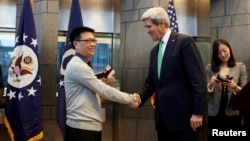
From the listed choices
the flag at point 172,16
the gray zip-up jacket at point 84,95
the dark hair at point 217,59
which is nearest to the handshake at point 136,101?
the gray zip-up jacket at point 84,95

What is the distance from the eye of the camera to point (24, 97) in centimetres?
427

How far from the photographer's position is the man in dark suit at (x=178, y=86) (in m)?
2.51

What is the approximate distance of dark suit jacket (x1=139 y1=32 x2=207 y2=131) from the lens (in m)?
2.51

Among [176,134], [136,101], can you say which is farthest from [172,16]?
[176,134]

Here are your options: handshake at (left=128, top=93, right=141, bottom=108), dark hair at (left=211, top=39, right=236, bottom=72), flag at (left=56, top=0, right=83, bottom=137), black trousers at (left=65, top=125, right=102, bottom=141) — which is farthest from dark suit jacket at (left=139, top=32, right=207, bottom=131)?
flag at (left=56, top=0, right=83, bottom=137)

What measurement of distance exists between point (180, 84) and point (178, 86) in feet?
0.07

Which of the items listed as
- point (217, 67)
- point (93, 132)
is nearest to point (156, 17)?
point (93, 132)

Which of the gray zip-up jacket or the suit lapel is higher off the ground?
the suit lapel

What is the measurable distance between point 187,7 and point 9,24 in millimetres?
2873

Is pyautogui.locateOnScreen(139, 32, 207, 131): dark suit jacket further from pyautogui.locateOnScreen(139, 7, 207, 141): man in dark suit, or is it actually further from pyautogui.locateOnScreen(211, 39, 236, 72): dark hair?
pyautogui.locateOnScreen(211, 39, 236, 72): dark hair

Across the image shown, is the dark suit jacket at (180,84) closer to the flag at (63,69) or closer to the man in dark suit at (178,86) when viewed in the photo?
the man in dark suit at (178,86)

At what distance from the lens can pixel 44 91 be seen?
4.73m

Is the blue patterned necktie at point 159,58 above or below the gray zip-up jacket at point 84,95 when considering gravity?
above

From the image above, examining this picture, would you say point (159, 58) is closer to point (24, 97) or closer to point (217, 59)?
point (217, 59)
